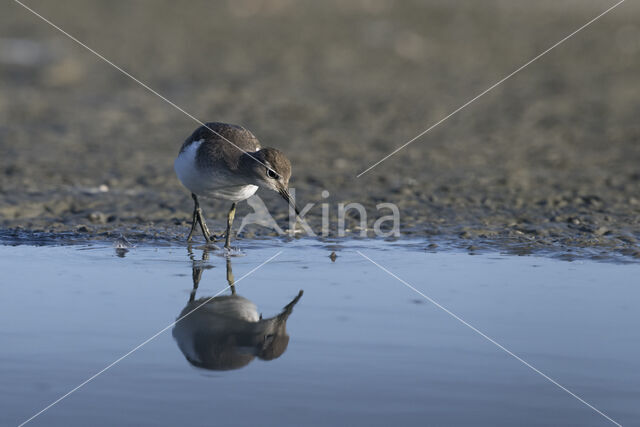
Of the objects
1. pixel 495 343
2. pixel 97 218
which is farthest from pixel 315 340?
pixel 97 218

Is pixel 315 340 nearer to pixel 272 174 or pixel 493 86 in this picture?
pixel 272 174

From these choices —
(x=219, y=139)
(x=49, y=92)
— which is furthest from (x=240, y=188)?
(x=49, y=92)

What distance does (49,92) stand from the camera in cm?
1533

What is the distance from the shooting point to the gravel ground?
29.7 feet

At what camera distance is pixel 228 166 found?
292 inches

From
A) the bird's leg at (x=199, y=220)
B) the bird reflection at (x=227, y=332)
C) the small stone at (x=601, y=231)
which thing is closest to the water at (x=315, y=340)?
the bird reflection at (x=227, y=332)

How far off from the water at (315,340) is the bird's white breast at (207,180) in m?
0.58

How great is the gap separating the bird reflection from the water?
0.05ft

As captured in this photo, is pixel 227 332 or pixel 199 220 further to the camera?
pixel 199 220

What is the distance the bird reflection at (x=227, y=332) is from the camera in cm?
481

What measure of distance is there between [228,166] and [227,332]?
7.79ft

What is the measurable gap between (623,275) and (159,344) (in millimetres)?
3585

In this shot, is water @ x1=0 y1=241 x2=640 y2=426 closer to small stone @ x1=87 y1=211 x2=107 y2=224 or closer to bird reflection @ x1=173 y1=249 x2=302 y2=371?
bird reflection @ x1=173 y1=249 x2=302 y2=371

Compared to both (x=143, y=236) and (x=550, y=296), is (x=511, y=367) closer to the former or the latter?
(x=550, y=296)
